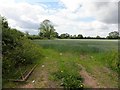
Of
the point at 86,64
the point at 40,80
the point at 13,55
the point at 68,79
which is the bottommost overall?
the point at 40,80

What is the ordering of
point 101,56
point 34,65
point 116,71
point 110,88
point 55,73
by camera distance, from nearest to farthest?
1. point 110,88
2. point 55,73
3. point 116,71
4. point 34,65
5. point 101,56

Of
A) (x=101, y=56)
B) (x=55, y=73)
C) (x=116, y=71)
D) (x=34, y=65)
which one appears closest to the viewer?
(x=55, y=73)

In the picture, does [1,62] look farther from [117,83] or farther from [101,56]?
[101,56]

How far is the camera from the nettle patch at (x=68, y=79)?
688 centimetres

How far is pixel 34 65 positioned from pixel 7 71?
6.49 ft

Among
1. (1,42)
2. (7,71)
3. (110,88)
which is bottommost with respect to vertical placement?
(110,88)

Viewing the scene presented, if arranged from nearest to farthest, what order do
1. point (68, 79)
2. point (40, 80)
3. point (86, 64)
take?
1. point (68, 79)
2. point (40, 80)
3. point (86, 64)

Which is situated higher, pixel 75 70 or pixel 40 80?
pixel 75 70

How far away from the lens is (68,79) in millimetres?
7211

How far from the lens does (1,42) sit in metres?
8.38

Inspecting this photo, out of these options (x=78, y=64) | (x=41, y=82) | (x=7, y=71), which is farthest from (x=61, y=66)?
(x=7, y=71)

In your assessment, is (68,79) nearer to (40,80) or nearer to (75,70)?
(40,80)

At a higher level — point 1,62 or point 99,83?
point 1,62

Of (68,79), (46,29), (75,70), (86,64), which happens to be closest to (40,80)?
(68,79)
